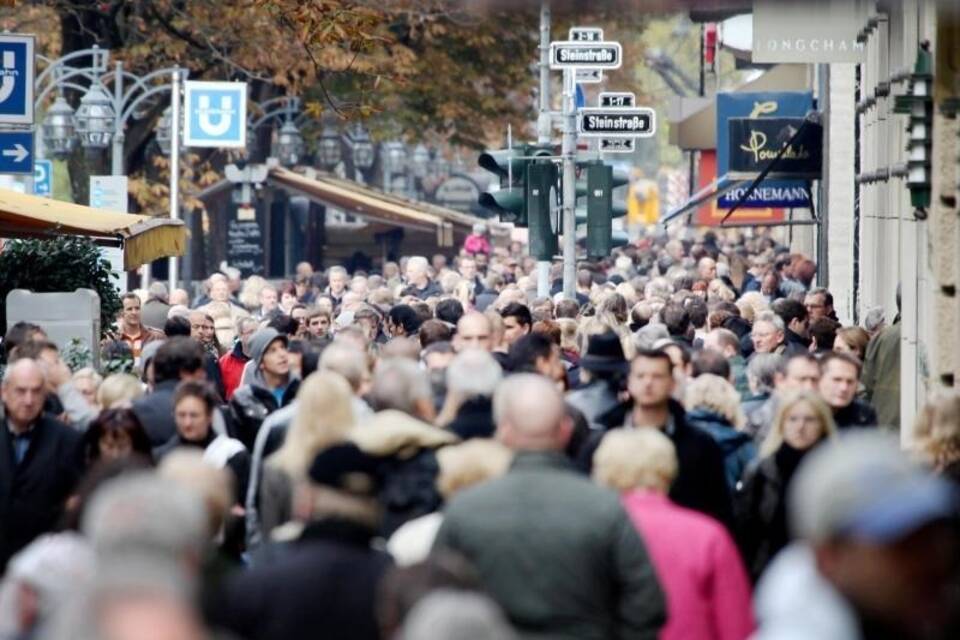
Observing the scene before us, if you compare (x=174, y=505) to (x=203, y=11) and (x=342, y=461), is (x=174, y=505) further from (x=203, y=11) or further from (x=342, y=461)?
(x=203, y=11)

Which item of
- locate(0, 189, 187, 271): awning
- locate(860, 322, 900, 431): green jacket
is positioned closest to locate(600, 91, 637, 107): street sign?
locate(0, 189, 187, 271): awning

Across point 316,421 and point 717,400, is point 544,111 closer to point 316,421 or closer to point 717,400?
point 717,400

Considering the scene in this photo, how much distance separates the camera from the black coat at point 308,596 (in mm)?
6125

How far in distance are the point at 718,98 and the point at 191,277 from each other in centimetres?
1126

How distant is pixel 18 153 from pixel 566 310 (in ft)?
14.5

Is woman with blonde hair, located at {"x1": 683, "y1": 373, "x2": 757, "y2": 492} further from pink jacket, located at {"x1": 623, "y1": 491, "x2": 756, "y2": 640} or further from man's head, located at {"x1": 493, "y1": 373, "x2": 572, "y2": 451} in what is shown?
man's head, located at {"x1": 493, "y1": 373, "x2": 572, "y2": 451}

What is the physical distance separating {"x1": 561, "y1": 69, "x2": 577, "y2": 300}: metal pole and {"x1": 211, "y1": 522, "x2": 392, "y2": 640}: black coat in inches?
621

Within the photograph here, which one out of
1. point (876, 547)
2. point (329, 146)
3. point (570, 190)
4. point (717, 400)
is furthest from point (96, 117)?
point (876, 547)

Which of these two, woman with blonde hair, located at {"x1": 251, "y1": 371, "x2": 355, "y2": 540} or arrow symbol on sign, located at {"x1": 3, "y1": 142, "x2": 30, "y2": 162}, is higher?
arrow symbol on sign, located at {"x1": 3, "y1": 142, "x2": 30, "y2": 162}

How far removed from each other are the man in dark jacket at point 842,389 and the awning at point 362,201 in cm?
3126

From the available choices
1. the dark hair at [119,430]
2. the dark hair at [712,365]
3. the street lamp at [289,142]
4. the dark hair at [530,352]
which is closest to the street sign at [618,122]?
the dark hair at [712,365]

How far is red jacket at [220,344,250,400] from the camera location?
1691 cm

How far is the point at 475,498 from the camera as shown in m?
7.11

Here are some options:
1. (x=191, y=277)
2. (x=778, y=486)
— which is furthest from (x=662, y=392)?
(x=191, y=277)
